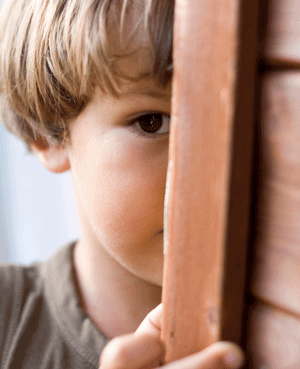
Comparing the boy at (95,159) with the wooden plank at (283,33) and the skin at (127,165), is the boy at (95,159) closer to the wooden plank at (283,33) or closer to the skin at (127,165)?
the skin at (127,165)

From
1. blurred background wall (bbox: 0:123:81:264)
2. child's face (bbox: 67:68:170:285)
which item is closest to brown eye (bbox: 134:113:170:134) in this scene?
child's face (bbox: 67:68:170:285)

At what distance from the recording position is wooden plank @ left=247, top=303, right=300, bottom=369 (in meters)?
0.28

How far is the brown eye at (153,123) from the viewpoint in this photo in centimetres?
56

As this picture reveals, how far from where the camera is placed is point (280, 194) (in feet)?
0.90

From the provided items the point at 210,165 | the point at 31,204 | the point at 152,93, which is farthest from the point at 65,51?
the point at 31,204

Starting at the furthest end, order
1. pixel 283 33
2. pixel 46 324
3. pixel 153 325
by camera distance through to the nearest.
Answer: pixel 46 324 → pixel 153 325 → pixel 283 33

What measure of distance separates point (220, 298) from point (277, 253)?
0.15 ft

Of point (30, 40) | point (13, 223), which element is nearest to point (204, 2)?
point (30, 40)

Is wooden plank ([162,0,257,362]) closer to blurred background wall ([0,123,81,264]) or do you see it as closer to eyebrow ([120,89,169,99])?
eyebrow ([120,89,169,99])

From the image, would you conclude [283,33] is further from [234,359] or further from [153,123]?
[153,123]

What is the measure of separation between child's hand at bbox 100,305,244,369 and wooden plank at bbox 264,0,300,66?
18 cm

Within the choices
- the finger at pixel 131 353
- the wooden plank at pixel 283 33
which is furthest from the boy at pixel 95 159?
the wooden plank at pixel 283 33

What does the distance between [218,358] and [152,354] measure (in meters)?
0.08

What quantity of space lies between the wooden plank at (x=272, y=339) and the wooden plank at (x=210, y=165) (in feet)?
0.04
